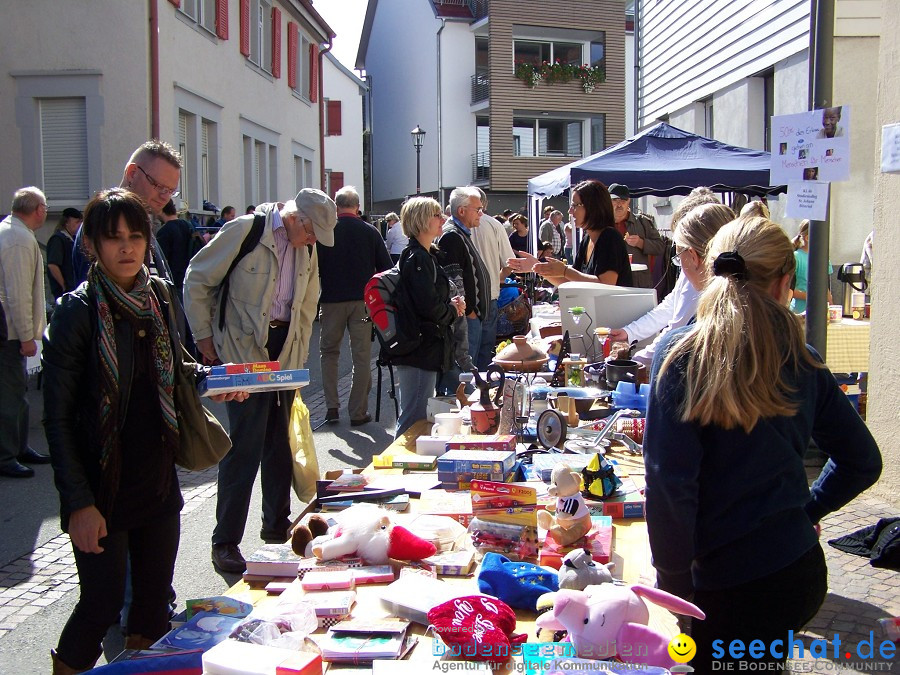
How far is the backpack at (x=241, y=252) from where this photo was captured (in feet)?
13.6

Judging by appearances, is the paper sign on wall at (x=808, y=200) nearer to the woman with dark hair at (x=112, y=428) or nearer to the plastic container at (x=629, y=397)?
the plastic container at (x=629, y=397)

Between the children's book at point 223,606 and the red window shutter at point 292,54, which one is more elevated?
the red window shutter at point 292,54

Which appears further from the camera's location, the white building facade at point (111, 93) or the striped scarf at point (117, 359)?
the white building facade at point (111, 93)

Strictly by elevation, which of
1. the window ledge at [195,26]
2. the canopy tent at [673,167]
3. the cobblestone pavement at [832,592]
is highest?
the window ledge at [195,26]

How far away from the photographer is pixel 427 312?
543cm

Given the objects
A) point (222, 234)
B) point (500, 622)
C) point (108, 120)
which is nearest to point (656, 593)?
point (500, 622)

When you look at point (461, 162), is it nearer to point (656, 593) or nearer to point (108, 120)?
point (108, 120)

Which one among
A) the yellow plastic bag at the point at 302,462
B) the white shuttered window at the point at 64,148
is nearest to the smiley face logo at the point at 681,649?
the yellow plastic bag at the point at 302,462

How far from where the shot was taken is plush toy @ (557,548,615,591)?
85.3 inches

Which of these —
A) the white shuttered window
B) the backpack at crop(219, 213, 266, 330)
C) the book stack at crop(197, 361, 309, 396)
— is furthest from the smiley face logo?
the white shuttered window

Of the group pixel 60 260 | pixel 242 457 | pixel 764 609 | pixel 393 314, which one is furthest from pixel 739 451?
pixel 60 260

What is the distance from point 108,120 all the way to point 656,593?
1233 cm

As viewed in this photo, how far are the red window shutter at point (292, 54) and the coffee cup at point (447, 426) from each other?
17496 mm

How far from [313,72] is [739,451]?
71.5 ft
